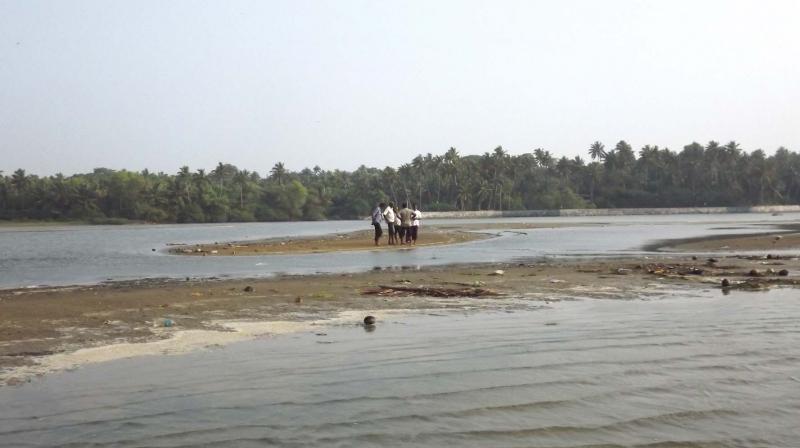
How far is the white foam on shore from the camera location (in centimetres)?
842

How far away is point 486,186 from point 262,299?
485 ft

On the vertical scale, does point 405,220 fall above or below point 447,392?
above

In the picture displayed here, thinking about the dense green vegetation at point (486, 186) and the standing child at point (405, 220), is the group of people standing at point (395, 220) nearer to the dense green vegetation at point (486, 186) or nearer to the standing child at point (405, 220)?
the standing child at point (405, 220)

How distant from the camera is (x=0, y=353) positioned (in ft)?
30.2

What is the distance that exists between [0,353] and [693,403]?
300 inches

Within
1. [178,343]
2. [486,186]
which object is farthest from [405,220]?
[486,186]

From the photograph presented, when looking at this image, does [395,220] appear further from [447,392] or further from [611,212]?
[611,212]

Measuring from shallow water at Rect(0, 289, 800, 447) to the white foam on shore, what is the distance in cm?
36

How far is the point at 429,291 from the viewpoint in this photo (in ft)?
50.8

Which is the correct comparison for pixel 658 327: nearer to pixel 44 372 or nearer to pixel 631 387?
pixel 631 387

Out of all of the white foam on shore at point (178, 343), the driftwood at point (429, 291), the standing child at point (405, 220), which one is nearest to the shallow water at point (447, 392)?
the white foam on shore at point (178, 343)

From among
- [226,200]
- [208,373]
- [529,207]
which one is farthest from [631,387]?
[529,207]

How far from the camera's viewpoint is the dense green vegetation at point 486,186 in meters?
146

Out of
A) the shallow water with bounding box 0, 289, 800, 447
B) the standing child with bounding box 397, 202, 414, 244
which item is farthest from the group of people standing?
the shallow water with bounding box 0, 289, 800, 447
